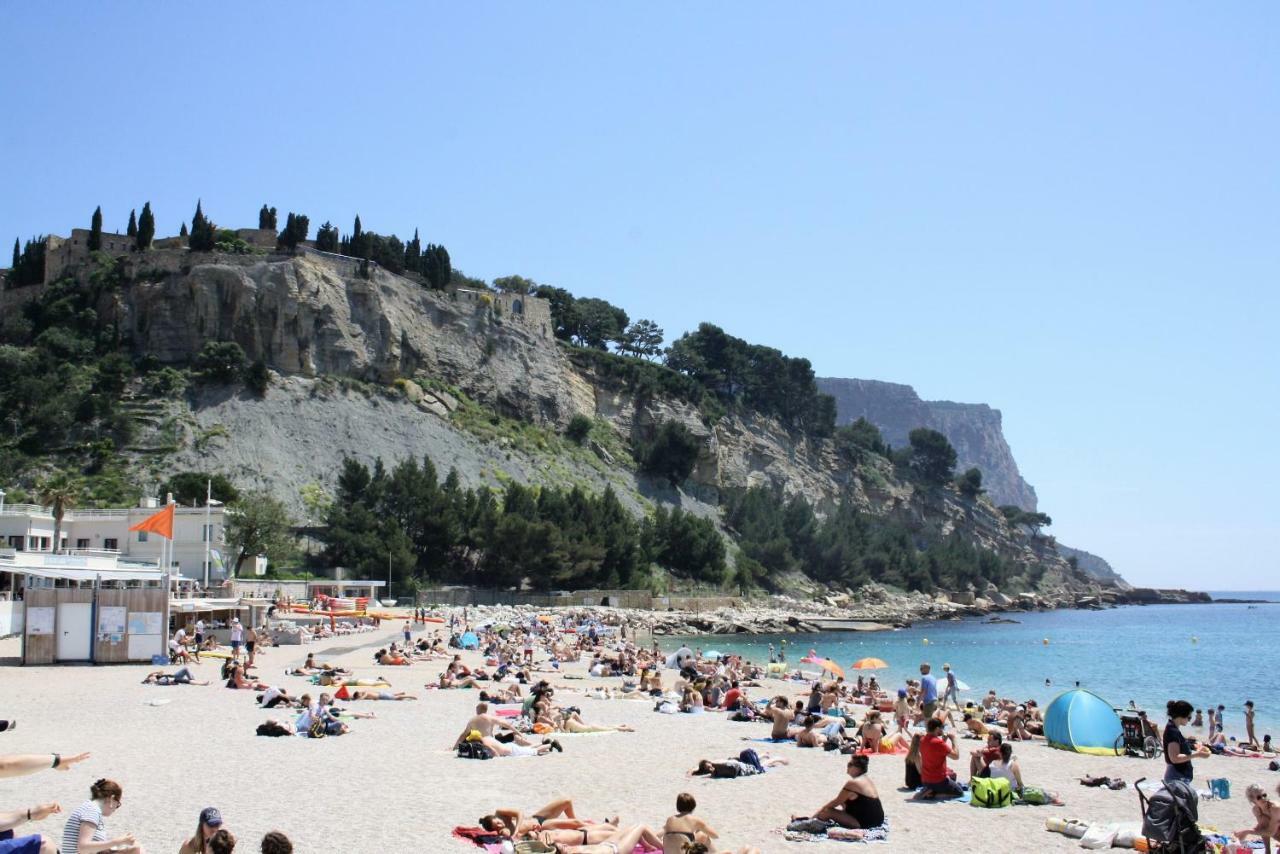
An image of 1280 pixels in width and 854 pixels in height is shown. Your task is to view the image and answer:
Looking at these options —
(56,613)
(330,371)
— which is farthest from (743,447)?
(56,613)

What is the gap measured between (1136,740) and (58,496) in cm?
4133

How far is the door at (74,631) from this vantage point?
2325 centimetres

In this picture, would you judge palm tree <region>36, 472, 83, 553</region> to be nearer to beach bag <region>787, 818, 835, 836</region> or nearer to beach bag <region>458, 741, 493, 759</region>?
beach bag <region>458, 741, 493, 759</region>

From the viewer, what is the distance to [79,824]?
7.16 metres

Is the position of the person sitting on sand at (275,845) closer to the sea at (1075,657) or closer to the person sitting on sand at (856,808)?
the person sitting on sand at (856,808)

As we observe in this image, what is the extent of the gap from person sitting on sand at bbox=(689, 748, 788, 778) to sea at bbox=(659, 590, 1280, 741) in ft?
50.4

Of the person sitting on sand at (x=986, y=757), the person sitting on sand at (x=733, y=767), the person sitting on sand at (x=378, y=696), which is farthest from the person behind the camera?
the person sitting on sand at (x=378, y=696)

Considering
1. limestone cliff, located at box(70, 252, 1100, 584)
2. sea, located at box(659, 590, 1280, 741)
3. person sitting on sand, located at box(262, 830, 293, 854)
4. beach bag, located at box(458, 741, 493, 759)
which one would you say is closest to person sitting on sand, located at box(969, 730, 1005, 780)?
beach bag, located at box(458, 741, 493, 759)

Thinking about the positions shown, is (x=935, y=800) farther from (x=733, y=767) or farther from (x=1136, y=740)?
(x=1136, y=740)

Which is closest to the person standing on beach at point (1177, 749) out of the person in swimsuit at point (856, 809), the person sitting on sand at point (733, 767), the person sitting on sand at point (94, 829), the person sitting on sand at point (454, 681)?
the person in swimsuit at point (856, 809)

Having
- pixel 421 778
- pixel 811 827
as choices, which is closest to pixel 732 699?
pixel 421 778

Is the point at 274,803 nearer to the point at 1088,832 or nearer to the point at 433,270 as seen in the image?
the point at 1088,832

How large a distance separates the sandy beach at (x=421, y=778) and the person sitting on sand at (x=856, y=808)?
1.00ft

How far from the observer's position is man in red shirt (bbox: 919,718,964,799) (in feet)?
39.4
